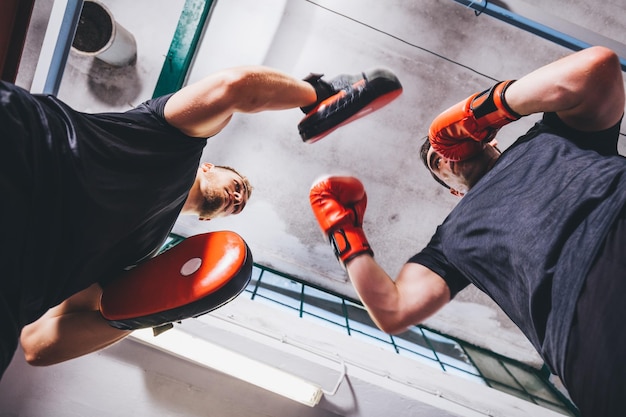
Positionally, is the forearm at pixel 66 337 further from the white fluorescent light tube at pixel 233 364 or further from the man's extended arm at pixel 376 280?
the man's extended arm at pixel 376 280

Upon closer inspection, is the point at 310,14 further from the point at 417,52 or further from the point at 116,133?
the point at 116,133

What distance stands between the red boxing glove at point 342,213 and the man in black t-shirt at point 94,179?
359 mm

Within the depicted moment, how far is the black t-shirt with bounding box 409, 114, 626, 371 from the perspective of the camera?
1.01 metres

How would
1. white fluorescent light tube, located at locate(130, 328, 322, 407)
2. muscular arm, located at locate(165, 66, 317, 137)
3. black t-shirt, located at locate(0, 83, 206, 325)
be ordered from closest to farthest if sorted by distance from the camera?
black t-shirt, located at locate(0, 83, 206, 325), muscular arm, located at locate(165, 66, 317, 137), white fluorescent light tube, located at locate(130, 328, 322, 407)

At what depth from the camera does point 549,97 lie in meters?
1.29

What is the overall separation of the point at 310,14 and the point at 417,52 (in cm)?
110

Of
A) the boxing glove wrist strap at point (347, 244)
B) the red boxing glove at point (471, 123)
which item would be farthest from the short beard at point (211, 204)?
the red boxing glove at point (471, 123)

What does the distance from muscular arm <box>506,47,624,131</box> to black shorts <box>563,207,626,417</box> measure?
53cm

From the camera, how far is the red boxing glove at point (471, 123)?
1481 mm

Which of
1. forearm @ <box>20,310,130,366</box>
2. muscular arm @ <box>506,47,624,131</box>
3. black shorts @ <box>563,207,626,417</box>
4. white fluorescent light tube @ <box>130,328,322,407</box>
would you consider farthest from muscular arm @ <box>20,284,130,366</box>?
muscular arm @ <box>506,47,624,131</box>

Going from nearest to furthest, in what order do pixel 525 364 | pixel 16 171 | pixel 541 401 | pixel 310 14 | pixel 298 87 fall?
pixel 16 171, pixel 298 87, pixel 310 14, pixel 541 401, pixel 525 364

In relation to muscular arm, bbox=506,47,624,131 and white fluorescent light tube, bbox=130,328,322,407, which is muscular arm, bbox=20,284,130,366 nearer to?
white fluorescent light tube, bbox=130,328,322,407

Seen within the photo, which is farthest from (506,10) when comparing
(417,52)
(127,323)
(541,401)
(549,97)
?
(541,401)

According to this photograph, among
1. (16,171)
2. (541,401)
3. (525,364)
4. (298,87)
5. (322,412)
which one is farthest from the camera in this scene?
(525,364)
